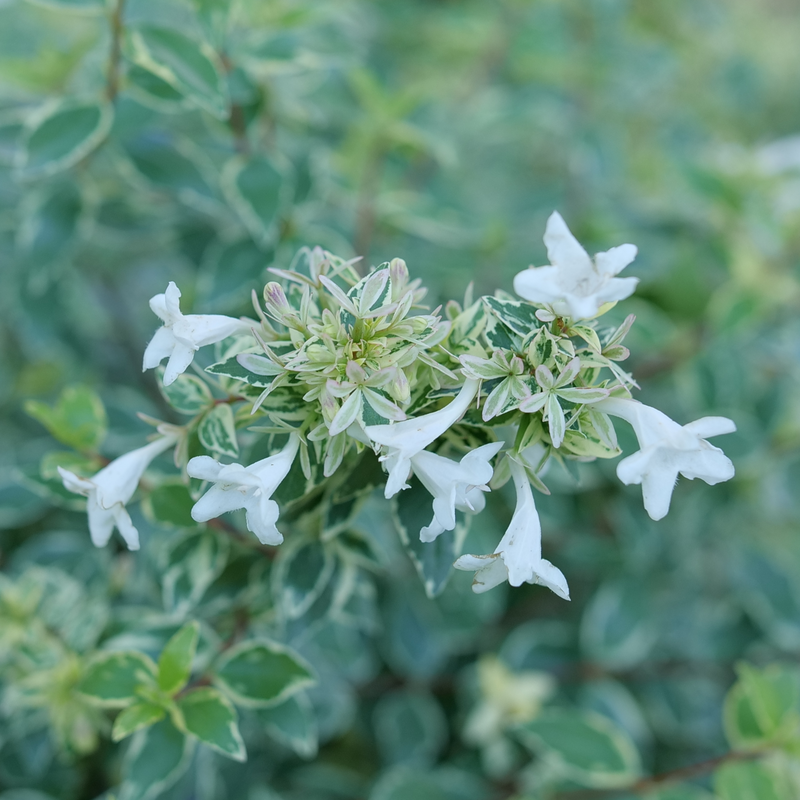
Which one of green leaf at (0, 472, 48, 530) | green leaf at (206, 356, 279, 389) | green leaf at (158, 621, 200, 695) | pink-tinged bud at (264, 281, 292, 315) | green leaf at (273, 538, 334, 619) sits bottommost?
green leaf at (0, 472, 48, 530)

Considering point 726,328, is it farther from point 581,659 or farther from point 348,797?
point 348,797

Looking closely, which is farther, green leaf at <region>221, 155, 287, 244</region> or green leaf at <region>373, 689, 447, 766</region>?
green leaf at <region>373, 689, 447, 766</region>

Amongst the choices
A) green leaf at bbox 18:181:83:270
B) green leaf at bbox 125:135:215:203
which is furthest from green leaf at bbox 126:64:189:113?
green leaf at bbox 18:181:83:270

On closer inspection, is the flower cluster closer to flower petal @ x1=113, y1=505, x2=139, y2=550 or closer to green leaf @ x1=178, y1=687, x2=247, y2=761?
flower petal @ x1=113, y1=505, x2=139, y2=550

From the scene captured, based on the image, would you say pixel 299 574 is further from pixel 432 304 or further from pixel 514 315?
pixel 432 304

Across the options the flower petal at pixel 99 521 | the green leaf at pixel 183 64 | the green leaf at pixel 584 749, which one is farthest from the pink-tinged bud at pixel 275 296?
the green leaf at pixel 584 749

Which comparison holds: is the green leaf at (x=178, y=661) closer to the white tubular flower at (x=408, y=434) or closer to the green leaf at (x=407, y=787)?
the white tubular flower at (x=408, y=434)
